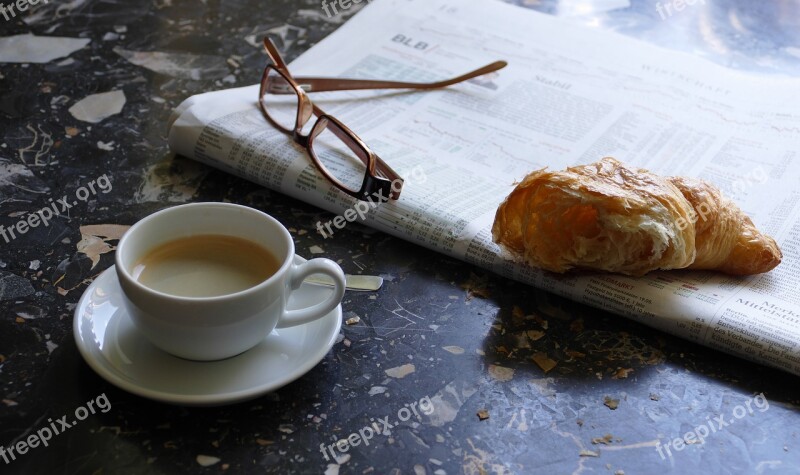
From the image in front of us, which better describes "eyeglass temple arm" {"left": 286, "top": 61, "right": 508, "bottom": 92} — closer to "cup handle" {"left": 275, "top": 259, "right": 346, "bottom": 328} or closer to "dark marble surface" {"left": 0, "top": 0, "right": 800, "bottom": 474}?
"dark marble surface" {"left": 0, "top": 0, "right": 800, "bottom": 474}

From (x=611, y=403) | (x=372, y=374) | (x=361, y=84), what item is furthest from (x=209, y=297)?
(x=361, y=84)

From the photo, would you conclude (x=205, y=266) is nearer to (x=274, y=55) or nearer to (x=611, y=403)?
(x=611, y=403)

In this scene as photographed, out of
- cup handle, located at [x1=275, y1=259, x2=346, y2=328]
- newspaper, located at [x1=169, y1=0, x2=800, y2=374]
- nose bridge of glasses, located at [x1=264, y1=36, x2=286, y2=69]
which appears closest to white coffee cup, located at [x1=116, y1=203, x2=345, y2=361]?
cup handle, located at [x1=275, y1=259, x2=346, y2=328]

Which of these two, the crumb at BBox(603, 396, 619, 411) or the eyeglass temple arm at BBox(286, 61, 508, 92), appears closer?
the crumb at BBox(603, 396, 619, 411)

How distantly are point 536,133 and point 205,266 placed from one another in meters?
0.44

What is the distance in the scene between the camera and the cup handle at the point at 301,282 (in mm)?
557

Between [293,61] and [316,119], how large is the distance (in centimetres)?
16

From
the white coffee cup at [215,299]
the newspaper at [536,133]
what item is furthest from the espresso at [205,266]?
the newspaper at [536,133]

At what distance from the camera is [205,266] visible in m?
0.58

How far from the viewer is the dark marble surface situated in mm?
524

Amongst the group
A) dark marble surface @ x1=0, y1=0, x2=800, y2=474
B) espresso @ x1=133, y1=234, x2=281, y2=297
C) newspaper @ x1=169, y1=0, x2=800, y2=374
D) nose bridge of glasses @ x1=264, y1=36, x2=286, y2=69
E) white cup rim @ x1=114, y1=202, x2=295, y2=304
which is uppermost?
white cup rim @ x1=114, y1=202, x2=295, y2=304

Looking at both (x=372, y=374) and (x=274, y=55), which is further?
(x=274, y=55)

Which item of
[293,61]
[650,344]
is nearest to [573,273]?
[650,344]

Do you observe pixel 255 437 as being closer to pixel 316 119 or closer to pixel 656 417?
pixel 656 417
